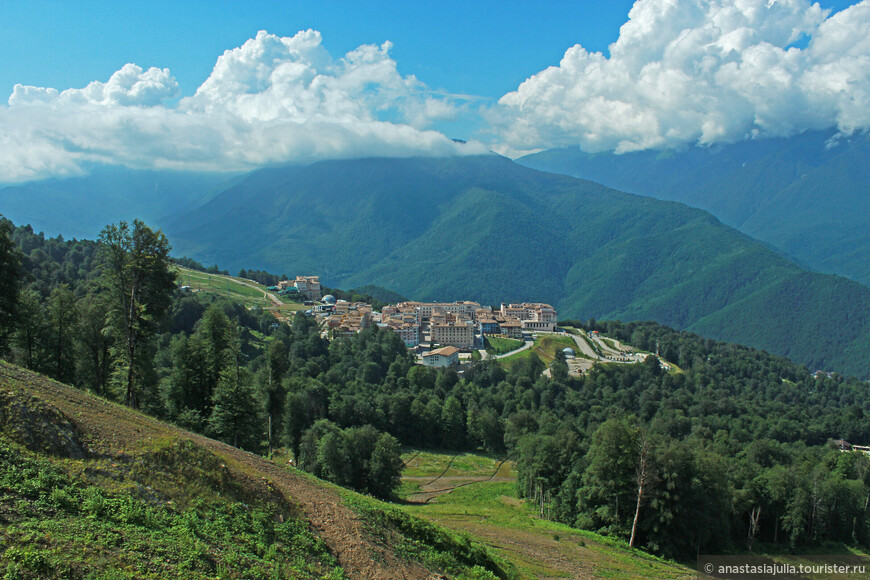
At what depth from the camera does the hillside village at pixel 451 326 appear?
101 meters

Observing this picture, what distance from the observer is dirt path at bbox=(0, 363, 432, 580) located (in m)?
11.7

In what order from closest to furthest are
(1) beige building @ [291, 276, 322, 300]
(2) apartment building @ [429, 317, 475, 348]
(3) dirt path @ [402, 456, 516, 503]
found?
(3) dirt path @ [402, 456, 516, 503] < (2) apartment building @ [429, 317, 475, 348] < (1) beige building @ [291, 276, 322, 300]

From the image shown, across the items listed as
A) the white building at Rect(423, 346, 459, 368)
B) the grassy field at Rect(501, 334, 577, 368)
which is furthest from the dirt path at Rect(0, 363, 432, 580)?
the grassy field at Rect(501, 334, 577, 368)

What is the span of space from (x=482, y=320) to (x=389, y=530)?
4477 inches

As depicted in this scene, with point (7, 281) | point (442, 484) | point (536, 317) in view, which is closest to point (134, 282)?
point (7, 281)

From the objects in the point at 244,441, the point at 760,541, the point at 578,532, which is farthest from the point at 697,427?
the point at 244,441

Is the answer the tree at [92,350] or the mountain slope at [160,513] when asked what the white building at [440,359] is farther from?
the mountain slope at [160,513]

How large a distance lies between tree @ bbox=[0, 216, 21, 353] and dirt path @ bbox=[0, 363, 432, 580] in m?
10.4

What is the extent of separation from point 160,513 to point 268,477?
4296 millimetres

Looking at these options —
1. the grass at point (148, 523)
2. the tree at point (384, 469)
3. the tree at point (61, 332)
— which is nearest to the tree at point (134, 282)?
the tree at point (61, 332)

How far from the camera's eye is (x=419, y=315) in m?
129

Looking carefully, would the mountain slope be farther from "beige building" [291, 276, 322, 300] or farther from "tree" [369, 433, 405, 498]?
"beige building" [291, 276, 322, 300]

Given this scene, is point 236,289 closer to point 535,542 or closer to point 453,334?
point 453,334

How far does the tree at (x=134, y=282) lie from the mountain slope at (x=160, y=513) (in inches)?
303
